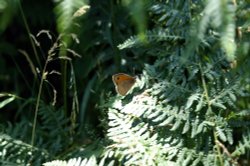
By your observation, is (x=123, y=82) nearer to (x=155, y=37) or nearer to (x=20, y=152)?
(x=155, y=37)

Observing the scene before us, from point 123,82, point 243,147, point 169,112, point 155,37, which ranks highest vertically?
point 155,37

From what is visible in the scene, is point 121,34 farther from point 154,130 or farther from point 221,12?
point 221,12

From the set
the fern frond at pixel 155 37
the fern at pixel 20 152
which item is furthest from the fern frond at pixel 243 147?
the fern at pixel 20 152

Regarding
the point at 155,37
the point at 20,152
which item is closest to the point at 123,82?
the point at 155,37

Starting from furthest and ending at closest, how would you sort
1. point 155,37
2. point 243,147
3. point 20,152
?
point 20,152, point 155,37, point 243,147

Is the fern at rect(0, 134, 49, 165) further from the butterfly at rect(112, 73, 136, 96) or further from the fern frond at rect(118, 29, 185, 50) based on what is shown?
the fern frond at rect(118, 29, 185, 50)

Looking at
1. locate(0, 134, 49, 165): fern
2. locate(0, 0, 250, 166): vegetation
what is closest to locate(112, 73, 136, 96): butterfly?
locate(0, 0, 250, 166): vegetation

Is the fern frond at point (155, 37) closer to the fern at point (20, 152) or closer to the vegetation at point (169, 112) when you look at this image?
the vegetation at point (169, 112)

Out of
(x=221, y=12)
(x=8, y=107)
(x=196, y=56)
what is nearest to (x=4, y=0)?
(x=221, y=12)
